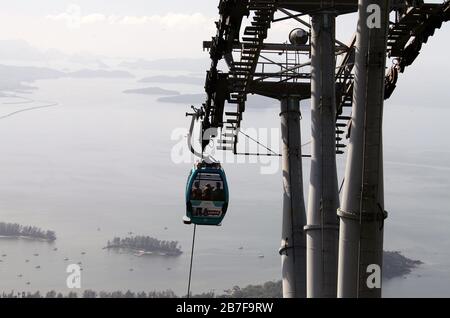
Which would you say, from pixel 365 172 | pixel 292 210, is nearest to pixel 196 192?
pixel 292 210

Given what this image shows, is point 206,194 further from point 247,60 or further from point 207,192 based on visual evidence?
point 247,60

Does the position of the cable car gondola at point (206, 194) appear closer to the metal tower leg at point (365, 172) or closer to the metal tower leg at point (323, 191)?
the metal tower leg at point (323, 191)

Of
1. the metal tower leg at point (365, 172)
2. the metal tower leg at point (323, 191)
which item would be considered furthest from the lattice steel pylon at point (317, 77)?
the metal tower leg at point (365, 172)

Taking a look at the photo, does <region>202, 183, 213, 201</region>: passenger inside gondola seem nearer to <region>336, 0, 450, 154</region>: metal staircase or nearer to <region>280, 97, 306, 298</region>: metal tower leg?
<region>280, 97, 306, 298</region>: metal tower leg
